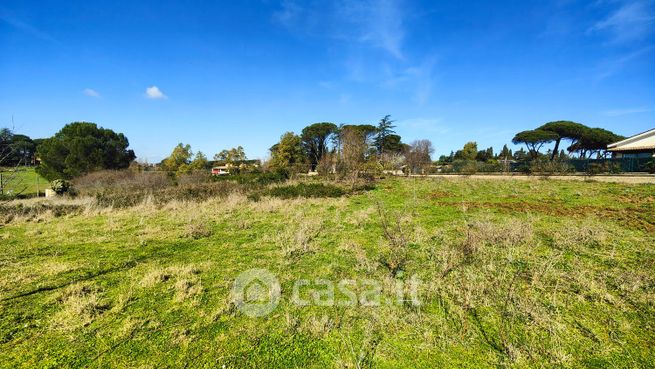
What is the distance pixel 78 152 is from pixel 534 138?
65.6 metres

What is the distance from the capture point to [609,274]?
14.4 ft

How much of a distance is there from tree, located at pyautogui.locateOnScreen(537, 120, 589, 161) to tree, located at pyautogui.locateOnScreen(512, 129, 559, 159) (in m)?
1.12

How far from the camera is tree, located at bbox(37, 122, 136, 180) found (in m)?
28.5

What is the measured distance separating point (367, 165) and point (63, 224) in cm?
1993

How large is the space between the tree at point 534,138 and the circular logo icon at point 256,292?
57.6 meters

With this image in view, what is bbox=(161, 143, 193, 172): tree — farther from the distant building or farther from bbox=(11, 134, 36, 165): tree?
the distant building

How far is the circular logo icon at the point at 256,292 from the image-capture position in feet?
12.0

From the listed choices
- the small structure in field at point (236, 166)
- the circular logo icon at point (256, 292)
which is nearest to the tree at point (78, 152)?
the small structure in field at point (236, 166)

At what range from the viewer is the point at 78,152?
2845 centimetres

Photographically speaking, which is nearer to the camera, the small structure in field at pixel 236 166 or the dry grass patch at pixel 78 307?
the dry grass patch at pixel 78 307

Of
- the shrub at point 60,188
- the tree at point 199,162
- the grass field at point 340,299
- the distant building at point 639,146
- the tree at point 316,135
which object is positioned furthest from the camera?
the tree at point 316,135

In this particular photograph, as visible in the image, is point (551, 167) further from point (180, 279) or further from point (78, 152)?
point (78, 152)

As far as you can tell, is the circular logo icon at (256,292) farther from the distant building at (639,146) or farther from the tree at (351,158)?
the distant building at (639,146)

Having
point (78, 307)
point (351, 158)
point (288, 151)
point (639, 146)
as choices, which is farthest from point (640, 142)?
point (78, 307)
